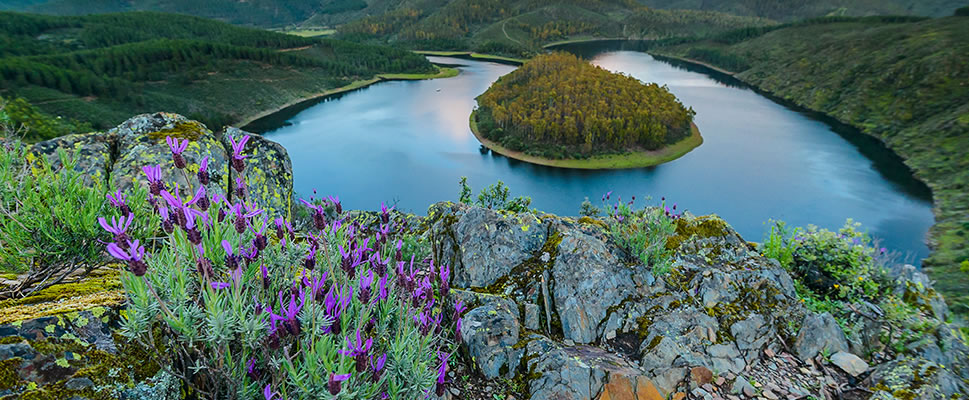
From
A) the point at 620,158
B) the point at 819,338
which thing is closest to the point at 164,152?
the point at 819,338

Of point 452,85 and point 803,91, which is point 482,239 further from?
point 803,91

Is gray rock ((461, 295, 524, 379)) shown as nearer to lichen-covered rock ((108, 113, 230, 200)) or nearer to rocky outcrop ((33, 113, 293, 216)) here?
rocky outcrop ((33, 113, 293, 216))

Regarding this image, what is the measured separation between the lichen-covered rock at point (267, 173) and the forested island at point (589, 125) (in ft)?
191

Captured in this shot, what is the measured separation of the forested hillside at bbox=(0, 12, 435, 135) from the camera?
74.1 m

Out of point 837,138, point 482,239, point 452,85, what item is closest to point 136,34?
point 452,85

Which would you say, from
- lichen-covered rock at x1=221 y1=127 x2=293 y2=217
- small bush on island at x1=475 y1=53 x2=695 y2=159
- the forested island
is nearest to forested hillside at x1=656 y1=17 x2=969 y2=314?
lichen-covered rock at x1=221 y1=127 x2=293 y2=217

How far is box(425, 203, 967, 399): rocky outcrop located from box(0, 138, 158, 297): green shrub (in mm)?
3659

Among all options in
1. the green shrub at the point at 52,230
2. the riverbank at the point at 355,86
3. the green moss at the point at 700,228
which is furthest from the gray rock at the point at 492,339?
the riverbank at the point at 355,86

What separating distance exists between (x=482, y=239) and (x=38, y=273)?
16.7ft

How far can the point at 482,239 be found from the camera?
6.79 m

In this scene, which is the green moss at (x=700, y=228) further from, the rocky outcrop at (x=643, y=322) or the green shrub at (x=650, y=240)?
the green shrub at (x=650, y=240)

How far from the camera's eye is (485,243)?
6727 millimetres

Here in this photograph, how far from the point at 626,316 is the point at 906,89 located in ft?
354

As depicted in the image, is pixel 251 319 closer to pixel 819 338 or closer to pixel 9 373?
pixel 9 373
